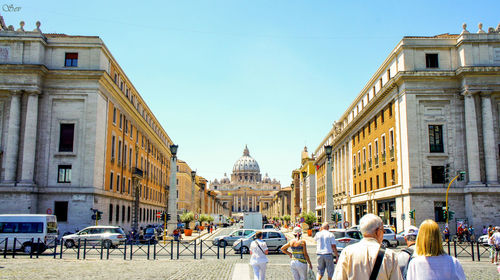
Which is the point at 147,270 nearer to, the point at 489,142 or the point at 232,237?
the point at 232,237

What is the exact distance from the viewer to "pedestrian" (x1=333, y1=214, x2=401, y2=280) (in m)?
5.03

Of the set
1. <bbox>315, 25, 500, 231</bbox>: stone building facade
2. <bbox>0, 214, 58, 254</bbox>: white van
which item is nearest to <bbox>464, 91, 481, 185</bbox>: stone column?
<bbox>315, 25, 500, 231</bbox>: stone building facade

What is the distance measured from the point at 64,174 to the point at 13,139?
496 cm

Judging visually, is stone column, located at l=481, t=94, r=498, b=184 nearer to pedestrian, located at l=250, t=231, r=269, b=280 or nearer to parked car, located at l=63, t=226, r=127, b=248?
parked car, located at l=63, t=226, r=127, b=248

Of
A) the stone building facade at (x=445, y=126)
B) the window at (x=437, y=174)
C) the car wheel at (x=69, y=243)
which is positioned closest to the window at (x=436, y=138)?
the stone building facade at (x=445, y=126)

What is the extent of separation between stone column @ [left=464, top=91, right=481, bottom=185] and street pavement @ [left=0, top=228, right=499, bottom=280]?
53.9 feet

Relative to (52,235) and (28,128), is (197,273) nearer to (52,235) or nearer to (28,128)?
(52,235)

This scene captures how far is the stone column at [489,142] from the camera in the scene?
37750 mm

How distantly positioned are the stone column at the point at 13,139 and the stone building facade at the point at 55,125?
74mm

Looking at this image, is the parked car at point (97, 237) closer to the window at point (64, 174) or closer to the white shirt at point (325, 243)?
the window at point (64, 174)

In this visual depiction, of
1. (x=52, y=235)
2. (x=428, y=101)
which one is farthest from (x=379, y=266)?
(x=428, y=101)

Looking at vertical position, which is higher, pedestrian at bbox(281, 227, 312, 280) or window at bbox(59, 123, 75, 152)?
window at bbox(59, 123, 75, 152)

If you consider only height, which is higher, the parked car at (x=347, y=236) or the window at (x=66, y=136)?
the window at (x=66, y=136)

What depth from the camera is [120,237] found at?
106 feet
